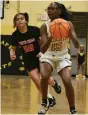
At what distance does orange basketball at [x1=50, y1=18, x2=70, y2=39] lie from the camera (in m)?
5.23

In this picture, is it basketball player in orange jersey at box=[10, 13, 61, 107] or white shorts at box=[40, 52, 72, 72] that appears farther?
basketball player in orange jersey at box=[10, 13, 61, 107]

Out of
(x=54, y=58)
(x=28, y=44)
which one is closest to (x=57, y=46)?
(x=54, y=58)

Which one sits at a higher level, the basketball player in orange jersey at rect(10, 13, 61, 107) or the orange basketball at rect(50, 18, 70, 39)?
the orange basketball at rect(50, 18, 70, 39)

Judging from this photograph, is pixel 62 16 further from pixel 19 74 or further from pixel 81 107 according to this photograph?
pixel 19 74

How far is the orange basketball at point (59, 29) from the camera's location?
5230mm

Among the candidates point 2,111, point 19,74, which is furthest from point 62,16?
point 19,74

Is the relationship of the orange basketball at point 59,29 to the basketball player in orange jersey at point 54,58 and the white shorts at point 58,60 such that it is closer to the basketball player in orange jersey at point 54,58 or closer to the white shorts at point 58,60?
the basketball player in orange jersey at point 54,58

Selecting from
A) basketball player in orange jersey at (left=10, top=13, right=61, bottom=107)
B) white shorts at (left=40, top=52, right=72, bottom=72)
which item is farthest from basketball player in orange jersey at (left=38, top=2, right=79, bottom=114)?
basketball player in orange jersey at (left=10, top=13, right=61, bottom=107)

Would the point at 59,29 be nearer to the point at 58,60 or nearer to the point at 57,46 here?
the point at 57,46

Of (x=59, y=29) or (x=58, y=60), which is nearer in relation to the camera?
(x=59, y=29)

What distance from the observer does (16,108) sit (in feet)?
21.1

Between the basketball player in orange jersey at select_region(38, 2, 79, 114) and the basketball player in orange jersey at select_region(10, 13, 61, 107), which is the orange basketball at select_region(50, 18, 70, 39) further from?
the basketball player in orange jersey at select_region(10, 13, 61, 107)

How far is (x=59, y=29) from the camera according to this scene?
206 inches

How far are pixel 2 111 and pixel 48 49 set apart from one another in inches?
54.6
